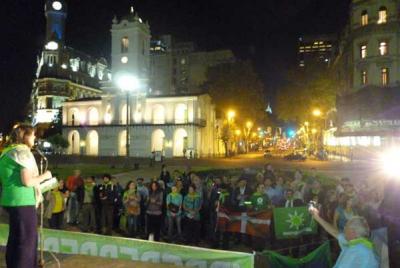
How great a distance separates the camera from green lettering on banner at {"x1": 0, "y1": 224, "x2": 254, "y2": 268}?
19.7ft

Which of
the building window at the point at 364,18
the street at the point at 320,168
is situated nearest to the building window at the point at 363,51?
the building window at the point at 364,18

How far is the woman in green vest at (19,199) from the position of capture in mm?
4570

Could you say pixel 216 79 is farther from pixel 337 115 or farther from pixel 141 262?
pixel 141 262

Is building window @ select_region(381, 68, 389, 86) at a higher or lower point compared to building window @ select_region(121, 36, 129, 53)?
lower

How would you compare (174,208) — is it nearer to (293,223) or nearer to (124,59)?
(293,223)

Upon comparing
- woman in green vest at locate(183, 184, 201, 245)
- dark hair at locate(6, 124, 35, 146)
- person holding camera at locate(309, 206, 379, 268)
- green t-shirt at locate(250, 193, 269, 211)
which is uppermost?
dark hair at locate(6, 124, 35, 146)

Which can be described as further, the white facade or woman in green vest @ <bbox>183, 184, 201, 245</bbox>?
the white facade

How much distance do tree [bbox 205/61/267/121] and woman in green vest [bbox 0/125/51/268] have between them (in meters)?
65.7

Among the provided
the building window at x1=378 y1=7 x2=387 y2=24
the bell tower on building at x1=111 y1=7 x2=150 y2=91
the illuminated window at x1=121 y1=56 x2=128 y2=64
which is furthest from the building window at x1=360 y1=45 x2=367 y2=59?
the illuminated window at x1=121 y1=56 x2=128 y2=64

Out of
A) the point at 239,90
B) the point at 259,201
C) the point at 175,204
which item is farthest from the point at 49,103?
the point at 259,201

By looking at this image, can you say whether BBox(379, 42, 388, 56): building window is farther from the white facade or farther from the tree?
the white facade

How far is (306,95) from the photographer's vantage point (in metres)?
62.2

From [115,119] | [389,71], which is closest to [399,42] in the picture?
[389,71]

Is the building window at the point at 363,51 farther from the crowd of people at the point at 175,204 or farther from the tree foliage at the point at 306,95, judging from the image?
the crowd of people at the point at 175,204
